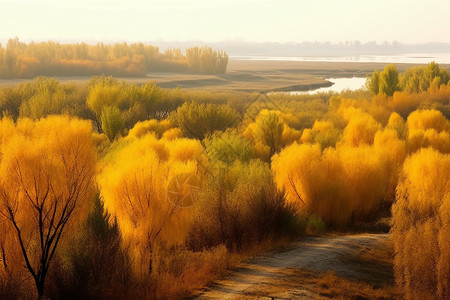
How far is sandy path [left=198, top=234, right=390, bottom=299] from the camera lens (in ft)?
65.1

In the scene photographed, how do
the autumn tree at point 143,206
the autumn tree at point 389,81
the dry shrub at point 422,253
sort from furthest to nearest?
the autumn tree at point 389,81 < the autumn tree at point 143,206 < the dry shrub at point 422,253

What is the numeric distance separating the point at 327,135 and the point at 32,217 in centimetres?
2578

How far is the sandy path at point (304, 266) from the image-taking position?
1984 cm

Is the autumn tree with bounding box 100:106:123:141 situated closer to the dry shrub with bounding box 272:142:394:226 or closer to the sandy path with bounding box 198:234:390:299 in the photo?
the dry shrub with bounding box 272:142:394:226

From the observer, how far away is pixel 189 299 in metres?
19.4

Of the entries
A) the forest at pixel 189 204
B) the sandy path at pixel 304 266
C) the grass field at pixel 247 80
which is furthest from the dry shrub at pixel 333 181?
the grass field at pixel 247 80

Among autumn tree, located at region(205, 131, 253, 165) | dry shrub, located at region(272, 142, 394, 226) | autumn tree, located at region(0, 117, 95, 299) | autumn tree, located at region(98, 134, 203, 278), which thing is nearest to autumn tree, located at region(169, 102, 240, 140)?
autumn tree, located at region(205, 131, 253, 165)

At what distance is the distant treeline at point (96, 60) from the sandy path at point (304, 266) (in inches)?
3680

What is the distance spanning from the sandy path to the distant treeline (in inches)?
3680

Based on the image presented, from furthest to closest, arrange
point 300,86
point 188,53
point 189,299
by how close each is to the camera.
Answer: point 188,53, point 300,86, point 189,299

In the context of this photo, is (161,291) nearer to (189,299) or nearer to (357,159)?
(189,299)

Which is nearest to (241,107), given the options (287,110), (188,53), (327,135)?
(287,110)

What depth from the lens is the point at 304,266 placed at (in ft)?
72.2

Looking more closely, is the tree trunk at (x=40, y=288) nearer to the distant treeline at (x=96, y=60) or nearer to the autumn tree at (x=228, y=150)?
the autumn tree at (x=228, y=150)
